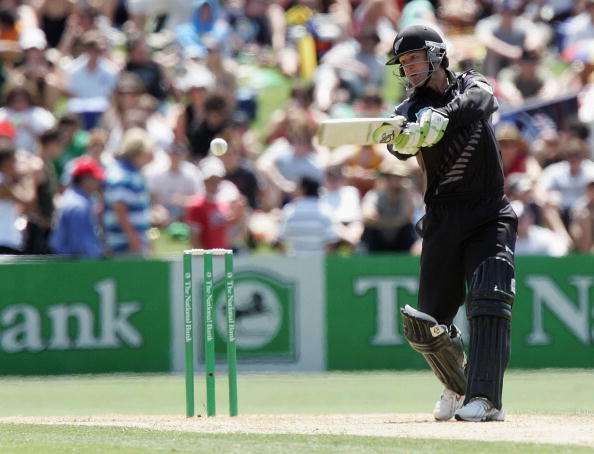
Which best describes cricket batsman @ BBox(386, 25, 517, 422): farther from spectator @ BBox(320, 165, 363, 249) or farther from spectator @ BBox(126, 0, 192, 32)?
spectator @ BBox(126, 0, 192, 32)

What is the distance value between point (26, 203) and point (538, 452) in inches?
341

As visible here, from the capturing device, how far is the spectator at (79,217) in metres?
14.4

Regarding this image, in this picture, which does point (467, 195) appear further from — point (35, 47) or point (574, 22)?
point (574, 22)

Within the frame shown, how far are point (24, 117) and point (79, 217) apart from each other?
2848 millimetres

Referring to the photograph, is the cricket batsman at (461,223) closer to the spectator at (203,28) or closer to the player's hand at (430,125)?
the player's hand at (430,125)

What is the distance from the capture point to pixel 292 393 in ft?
41.4

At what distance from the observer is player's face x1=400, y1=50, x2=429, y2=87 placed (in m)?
8.74

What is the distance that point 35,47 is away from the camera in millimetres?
17688

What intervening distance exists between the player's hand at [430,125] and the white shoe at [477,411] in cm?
156

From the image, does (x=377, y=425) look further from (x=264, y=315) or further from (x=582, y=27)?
(x=582, y=27)

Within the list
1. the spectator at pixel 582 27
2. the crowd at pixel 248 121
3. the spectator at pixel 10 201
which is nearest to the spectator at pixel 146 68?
the crowd at pixel 248 121

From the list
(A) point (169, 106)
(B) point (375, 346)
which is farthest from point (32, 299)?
(A) point (169, 106)

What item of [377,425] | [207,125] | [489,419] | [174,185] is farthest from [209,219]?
[489,419]

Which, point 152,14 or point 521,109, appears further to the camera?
point 152,14
